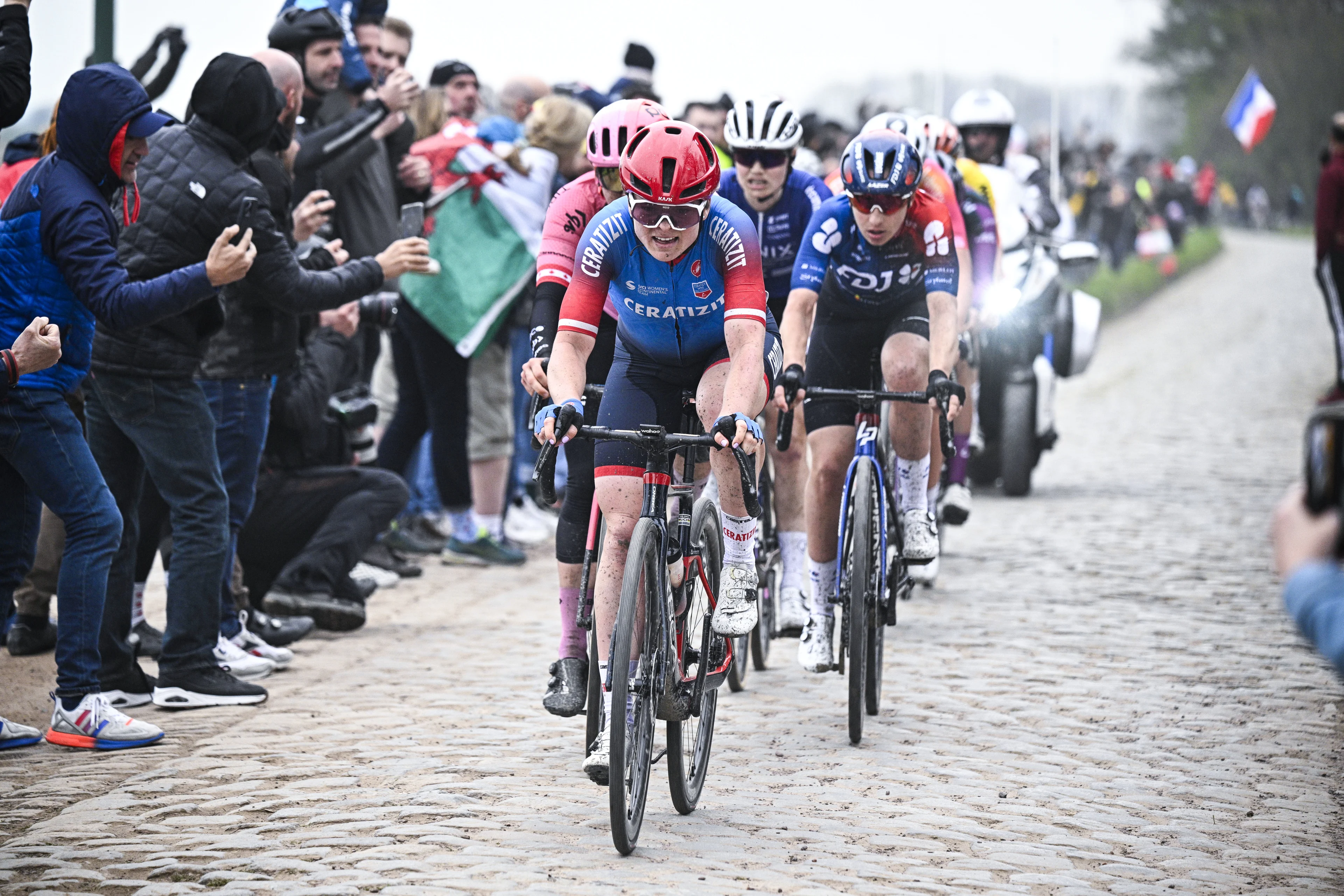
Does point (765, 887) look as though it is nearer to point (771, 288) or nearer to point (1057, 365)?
point (771, 288)

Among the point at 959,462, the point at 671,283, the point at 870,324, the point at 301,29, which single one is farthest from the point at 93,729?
the point at 959,462

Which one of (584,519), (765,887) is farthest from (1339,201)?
(765,887)

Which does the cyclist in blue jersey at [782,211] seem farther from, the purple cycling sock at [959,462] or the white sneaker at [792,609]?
the purple cycling sock at [959,462]

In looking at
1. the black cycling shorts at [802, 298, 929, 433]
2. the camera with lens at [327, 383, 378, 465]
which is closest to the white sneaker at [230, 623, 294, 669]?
the camera with lens at [327, 383, 378, 465]

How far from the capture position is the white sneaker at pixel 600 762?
5289mm

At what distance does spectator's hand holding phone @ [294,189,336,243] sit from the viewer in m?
7.87

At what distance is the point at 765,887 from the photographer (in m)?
4.84

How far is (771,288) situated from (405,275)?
3.03 metres

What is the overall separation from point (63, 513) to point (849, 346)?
3453mm

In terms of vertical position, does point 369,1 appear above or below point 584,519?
above

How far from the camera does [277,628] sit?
8.37 m

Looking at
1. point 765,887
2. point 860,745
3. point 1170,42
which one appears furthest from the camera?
point 1170,42

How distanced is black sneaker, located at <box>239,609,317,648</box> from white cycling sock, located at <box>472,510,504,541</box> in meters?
2.32

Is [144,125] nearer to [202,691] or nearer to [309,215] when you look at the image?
[309,215]
